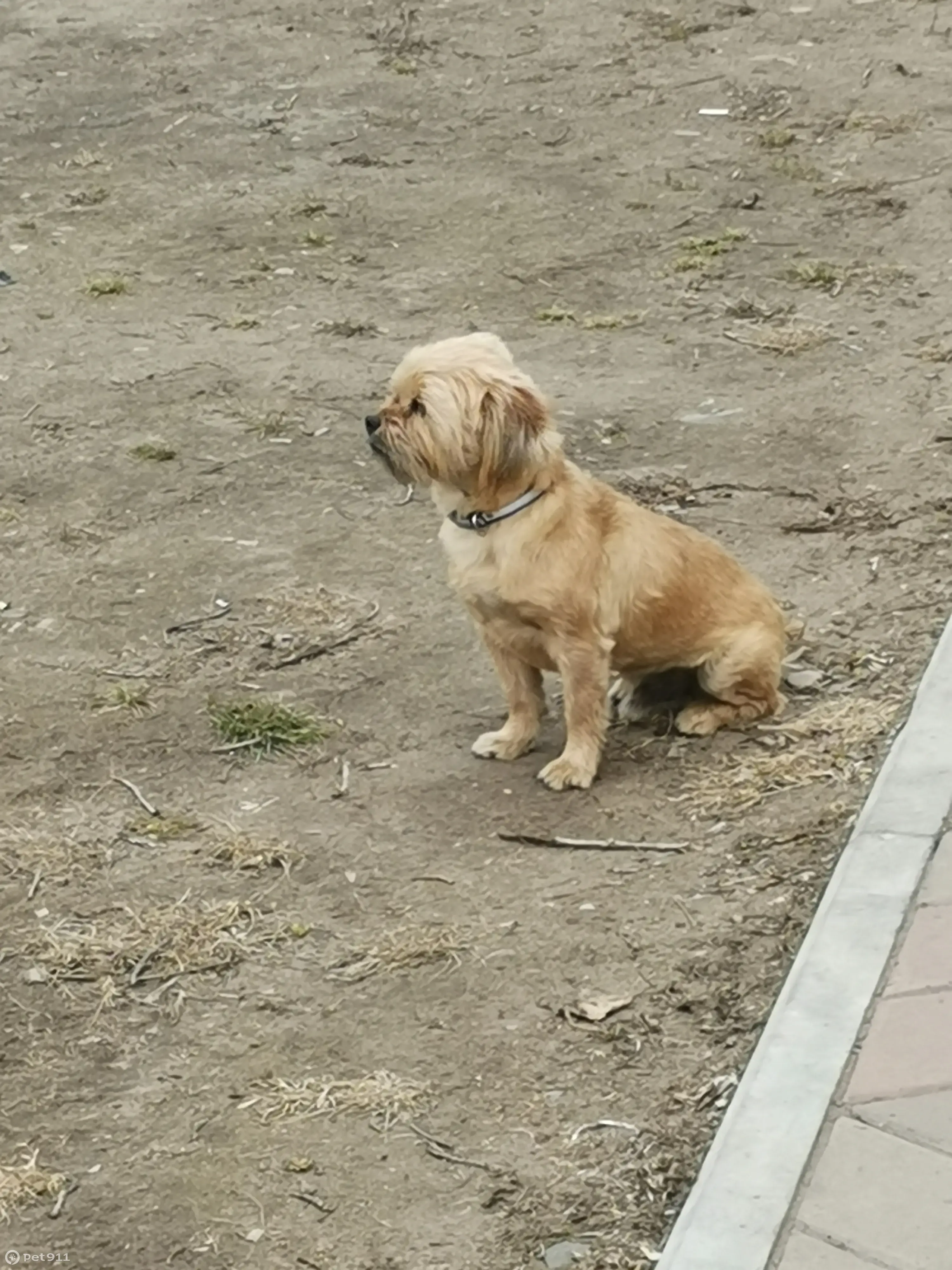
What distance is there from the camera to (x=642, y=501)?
6.14 m

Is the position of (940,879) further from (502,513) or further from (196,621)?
(196,621)

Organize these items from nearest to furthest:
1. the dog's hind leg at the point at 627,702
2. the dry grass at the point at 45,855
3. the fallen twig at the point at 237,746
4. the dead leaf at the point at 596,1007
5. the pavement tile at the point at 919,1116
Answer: the pavement tile at the point at 919,1116, the dead leaf at the point at 596,1007, the dry grass at the point at 45,855, the fallen twig at the point at 237,746, the dog's hind leg at the point at 627,702

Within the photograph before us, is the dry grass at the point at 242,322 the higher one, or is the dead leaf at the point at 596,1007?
the dead leaf at the point at 596,1007

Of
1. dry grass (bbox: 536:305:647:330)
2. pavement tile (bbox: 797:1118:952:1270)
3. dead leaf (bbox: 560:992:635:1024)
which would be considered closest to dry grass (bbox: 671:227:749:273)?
dry grass (bbox: 536:305:647:330)

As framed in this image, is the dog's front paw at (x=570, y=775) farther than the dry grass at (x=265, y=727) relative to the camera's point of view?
No

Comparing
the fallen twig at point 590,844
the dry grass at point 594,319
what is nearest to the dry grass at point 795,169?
the dry grass at point 594,319

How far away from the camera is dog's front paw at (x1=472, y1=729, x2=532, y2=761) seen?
484 centimetres

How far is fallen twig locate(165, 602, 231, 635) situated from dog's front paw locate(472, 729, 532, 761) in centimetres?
110

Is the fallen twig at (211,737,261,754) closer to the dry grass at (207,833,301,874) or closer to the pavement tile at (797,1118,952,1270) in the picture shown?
the dry grass at (207,833,301,874)

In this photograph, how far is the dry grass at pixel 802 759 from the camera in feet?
14.7

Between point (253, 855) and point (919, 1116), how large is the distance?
1734 mm

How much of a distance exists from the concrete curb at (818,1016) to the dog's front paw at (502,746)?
0.92 m

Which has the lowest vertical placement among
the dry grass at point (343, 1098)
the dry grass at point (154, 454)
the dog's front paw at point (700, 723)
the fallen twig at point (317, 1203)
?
the dry grass at point (154, 454)

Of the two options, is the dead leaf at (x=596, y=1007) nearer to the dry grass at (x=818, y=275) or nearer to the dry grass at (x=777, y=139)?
the dry grass at (x=818, y=275)
